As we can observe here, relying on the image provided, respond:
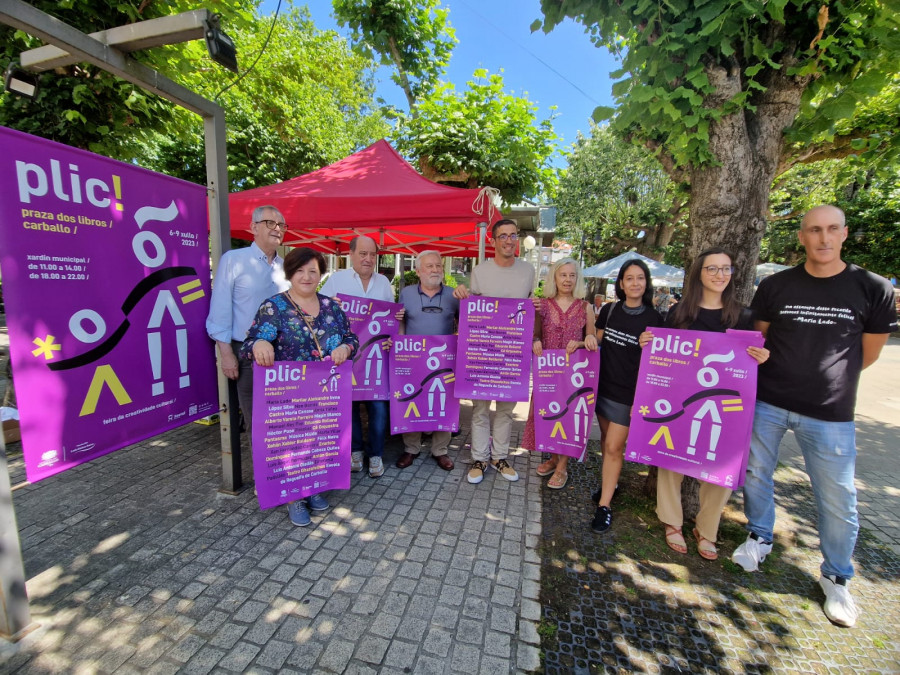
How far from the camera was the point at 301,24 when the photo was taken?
18.8m

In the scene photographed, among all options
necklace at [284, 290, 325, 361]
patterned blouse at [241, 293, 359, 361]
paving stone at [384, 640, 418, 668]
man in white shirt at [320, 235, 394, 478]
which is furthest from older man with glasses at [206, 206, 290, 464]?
paving stone at [384, 640, 418, 668]

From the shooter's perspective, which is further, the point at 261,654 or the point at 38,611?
the point at 38,611

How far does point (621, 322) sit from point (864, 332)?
1.36 metres

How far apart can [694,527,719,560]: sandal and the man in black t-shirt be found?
1.85ft

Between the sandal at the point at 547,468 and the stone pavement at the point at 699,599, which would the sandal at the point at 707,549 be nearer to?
the stone pavement at the point at 699,599

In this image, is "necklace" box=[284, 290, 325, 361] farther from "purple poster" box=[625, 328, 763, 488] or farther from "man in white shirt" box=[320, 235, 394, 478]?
"purple poster" box=[625, 328, 763, 488]

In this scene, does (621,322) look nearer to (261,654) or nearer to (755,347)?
(755,347)

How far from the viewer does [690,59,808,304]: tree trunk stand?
2877 millimetres

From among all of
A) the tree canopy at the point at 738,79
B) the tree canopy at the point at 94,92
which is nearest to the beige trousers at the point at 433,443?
the tree canopy at the point at 738,79

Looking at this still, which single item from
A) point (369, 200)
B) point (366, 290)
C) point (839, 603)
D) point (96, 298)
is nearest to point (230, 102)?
point (369, 200)

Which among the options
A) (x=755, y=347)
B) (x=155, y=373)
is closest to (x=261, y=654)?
(x=155, y=373)

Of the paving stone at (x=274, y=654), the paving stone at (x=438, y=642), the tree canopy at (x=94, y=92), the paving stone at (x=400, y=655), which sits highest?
the tree canopy at (x=94, y=92)

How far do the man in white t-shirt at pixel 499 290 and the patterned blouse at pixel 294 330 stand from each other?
1.14 metres

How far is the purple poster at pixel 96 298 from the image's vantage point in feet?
6.44
